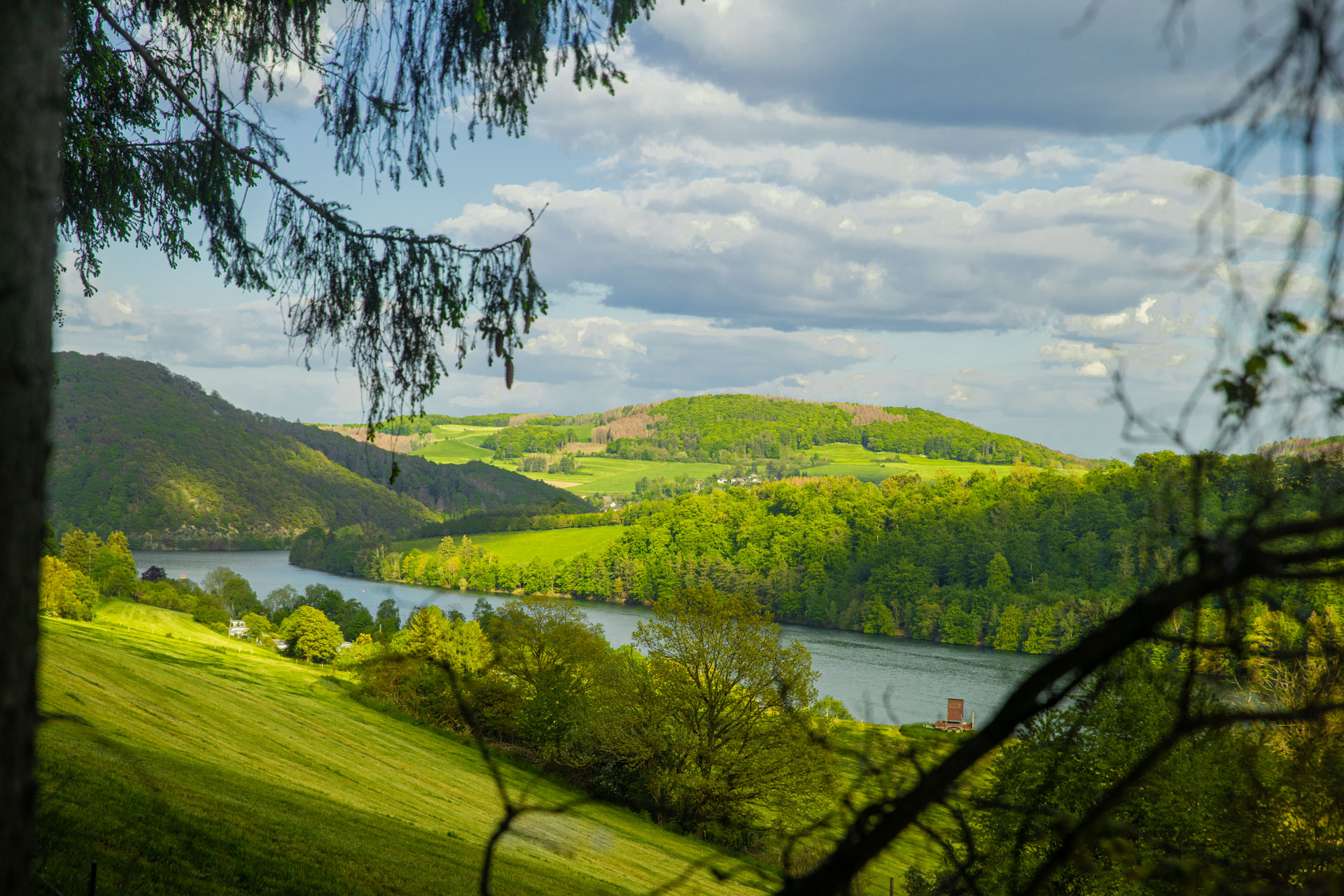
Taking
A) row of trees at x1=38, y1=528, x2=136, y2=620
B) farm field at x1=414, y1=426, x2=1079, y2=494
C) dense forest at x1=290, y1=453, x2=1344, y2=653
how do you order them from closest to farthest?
row of trees at x1=38, y1=528, x2=136, y2=620
dense forest at x1=290, y1=453, x2=1344, y2=653
farm field at x1=414, y1=426, x2=1079, y2=494

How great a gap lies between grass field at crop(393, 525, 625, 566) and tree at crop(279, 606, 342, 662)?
46226 millimetres

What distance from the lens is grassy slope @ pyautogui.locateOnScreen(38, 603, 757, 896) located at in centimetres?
572

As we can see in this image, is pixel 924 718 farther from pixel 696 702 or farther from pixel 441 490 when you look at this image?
pixel 441 490

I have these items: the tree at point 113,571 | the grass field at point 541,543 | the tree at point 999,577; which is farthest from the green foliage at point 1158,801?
the grass field at point 541,543

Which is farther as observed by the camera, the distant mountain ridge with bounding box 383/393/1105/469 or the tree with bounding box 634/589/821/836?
the distant mountain ridge with bounding box 383/393/1105/469

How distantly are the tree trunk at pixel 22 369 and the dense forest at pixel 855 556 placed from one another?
54877mm

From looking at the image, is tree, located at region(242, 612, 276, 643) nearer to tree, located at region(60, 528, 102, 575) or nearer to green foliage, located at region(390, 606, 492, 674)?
tree, located at region(60, 528, 102, 575)

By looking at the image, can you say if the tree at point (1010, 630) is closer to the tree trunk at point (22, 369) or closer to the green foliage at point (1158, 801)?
the green foliage at point (1158, 801)

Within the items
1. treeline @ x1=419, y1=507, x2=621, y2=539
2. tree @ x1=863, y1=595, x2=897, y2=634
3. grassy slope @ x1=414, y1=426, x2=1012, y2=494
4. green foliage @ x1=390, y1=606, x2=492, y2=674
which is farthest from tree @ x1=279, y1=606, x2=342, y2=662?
grassy slope @ x1=414, y1=426, x2=1012, y2=494

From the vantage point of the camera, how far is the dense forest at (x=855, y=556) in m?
70.6

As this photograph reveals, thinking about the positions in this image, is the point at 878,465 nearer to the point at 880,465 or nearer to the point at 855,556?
the point at 880,465

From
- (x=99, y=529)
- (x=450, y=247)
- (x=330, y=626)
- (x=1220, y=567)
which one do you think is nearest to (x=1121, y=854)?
(x=1220, y=567)

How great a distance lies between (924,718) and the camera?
33.9 meters

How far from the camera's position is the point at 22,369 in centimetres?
134
